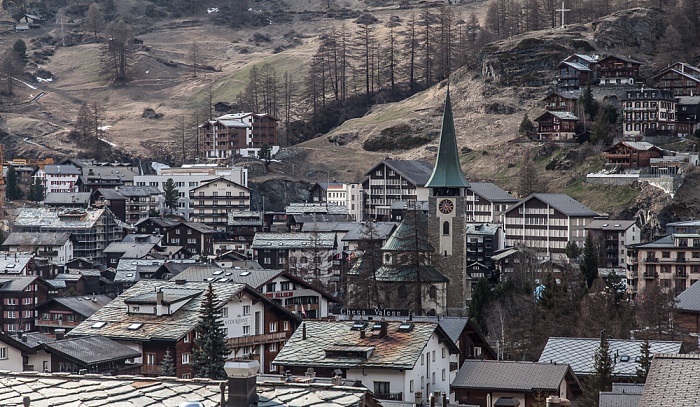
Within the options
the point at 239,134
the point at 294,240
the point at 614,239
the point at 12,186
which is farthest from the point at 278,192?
the point at 614,239

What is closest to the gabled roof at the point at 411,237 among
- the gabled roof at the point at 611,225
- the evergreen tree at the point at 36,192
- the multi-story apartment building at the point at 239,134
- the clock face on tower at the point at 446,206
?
the clock face on tower at the point at 446,206

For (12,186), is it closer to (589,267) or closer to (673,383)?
(589,267)

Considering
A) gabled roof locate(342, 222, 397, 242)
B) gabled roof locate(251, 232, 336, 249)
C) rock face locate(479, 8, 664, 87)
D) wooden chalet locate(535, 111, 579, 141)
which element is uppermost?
rock face locate(479, 8, 664, 87)

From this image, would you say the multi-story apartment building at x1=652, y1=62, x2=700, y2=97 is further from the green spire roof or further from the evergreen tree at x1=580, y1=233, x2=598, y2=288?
the evergreen tree at x1=580, y1=233, x2=598, y2=288

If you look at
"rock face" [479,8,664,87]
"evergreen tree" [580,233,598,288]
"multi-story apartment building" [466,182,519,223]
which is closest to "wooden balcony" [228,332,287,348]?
"evergreen tree" [580,233,598,288]

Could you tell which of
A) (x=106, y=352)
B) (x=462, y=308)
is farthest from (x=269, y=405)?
(x=462, y=308)

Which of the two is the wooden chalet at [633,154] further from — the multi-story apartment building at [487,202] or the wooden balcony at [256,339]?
the wooden balcony at [256,339]
